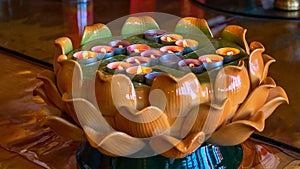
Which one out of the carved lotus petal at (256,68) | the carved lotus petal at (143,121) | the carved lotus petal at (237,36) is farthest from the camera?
the carved lotus petal at (237,36)

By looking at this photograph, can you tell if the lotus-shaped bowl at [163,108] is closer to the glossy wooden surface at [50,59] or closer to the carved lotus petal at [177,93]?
the carved lotus petal at [177,93]

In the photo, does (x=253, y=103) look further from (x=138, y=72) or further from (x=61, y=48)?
(x=61, y=48)

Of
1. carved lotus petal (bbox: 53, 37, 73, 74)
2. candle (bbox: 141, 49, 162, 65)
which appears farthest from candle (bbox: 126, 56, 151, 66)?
carved lotus petal (bbox: 53, 37, 73, 74)

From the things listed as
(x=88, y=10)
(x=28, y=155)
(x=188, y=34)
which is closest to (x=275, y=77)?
(x=188, y=34)

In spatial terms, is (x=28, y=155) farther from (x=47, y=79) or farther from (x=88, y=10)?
(x=88, y=10)

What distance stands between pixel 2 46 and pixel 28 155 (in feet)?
2.75

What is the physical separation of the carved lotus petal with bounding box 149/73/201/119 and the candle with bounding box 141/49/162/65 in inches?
4.8

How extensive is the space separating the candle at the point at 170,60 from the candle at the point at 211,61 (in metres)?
0.04

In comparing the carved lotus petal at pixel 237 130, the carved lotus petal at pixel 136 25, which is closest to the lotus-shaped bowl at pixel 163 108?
the carved lotus petal at pixel 237 130

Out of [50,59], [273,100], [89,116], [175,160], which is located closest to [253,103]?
[273,100]

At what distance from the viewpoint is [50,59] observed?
1610 mm

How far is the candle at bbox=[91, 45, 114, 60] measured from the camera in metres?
0.93

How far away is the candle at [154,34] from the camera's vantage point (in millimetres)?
1010

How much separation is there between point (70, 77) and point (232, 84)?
25cm
